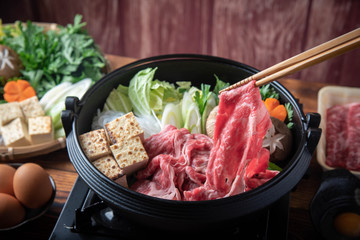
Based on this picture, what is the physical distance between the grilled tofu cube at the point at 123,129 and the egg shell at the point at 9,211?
557 mm

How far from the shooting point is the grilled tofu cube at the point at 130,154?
1594 millimetres

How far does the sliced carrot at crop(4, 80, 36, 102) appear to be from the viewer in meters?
2.43

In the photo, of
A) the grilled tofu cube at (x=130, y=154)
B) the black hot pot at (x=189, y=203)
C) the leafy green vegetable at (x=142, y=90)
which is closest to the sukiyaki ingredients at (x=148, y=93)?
the leafy green vegetable at (x=142, y=90)

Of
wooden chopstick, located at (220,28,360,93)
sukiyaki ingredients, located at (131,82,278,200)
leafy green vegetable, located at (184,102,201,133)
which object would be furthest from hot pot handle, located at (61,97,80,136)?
wooden chopstick, located at (220,28,360,93)

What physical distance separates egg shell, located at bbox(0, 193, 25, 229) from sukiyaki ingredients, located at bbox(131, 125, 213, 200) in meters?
0.57

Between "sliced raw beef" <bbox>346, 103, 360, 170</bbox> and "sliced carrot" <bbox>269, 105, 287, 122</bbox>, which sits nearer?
"sliced carrot" <bbox>269, 105, 287, 122</bbox>

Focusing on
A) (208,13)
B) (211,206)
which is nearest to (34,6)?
(208,13)

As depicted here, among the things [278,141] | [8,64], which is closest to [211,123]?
[278,141]

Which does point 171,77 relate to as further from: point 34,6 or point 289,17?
point 34,6

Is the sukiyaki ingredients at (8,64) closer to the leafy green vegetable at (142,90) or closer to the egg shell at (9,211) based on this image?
the leafy green vegetable at (142,90)

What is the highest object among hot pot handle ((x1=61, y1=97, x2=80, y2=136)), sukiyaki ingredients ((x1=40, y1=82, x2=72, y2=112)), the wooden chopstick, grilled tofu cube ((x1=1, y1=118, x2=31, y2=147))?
the wooden chopstick

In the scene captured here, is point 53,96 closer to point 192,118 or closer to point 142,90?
point 142,90

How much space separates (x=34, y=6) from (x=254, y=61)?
8.28ft

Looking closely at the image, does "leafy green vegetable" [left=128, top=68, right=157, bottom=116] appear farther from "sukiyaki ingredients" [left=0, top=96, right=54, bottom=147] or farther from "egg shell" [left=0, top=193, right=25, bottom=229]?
"egg shell" [left=0, top=193, right=25, bottom=229]
